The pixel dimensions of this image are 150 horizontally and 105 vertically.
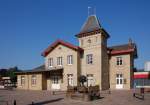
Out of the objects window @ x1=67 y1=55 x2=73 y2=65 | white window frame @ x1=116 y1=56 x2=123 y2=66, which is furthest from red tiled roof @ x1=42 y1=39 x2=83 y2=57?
white window frame @ x1=116 y1=56 x2=123 y2=66

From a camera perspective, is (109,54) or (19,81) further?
(19,81)

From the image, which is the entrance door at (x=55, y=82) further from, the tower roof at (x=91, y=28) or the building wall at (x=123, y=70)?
the building wall at (x=123, y=70)

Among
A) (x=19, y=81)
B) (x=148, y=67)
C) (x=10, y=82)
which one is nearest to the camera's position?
(x=19, y=81)

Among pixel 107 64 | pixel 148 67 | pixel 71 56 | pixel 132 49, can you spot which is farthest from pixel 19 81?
pixel 148 67

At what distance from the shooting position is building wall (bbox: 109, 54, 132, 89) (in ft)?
115

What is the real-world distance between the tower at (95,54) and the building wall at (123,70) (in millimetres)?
760

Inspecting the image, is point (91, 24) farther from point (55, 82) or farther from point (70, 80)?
point (55, 82)

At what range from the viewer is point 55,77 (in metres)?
38.3

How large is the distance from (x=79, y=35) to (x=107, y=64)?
20.5ft

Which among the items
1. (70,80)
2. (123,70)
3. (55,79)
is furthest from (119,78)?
(55,79)

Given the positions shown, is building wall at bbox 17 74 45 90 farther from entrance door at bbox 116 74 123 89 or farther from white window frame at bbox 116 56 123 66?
white window frame at bbox 116 56 123 66

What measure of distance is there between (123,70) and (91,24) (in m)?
8.73

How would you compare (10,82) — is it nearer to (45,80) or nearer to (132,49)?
(45,80)

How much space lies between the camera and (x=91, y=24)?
3775cm
